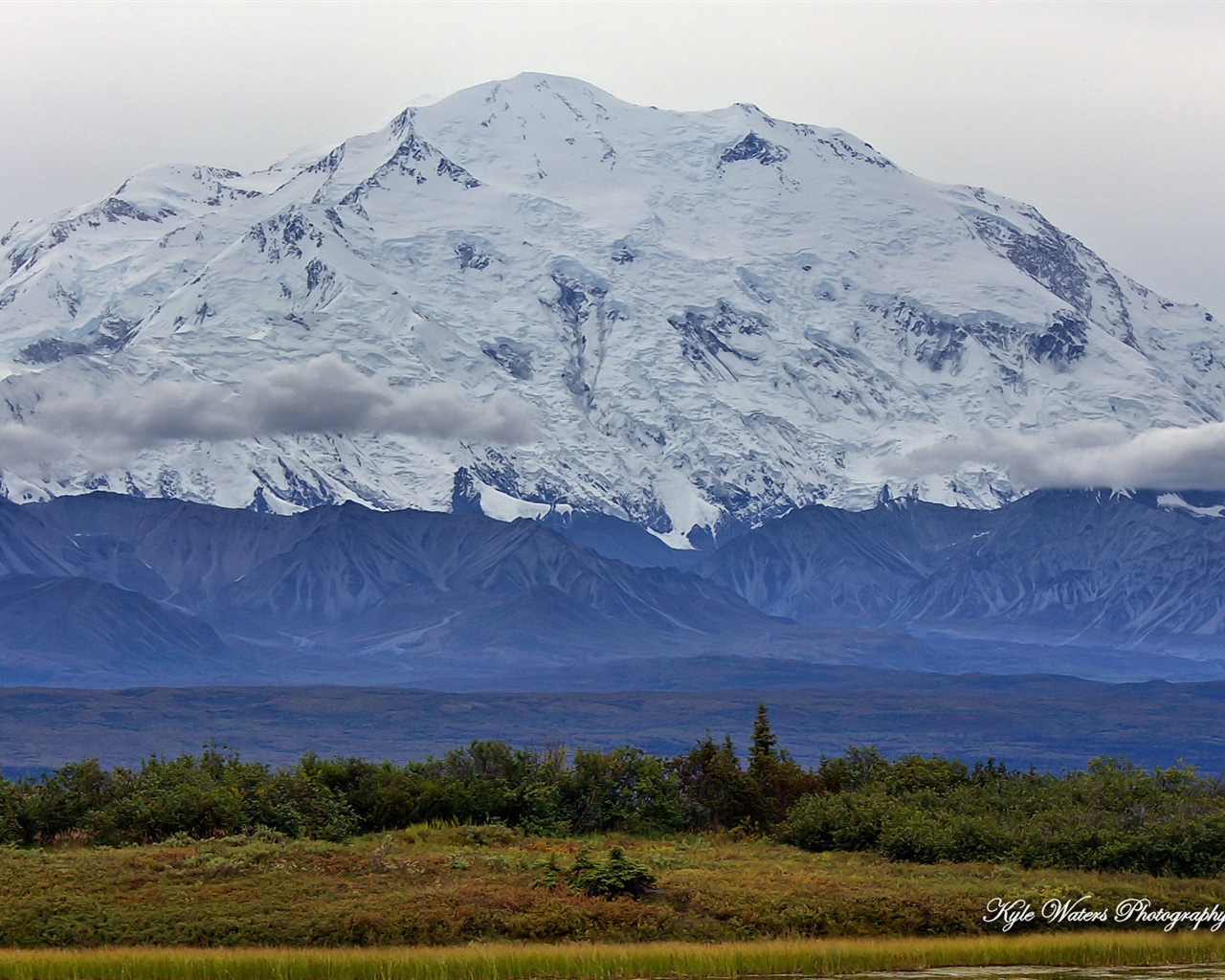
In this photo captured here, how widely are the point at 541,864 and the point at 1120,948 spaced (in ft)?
52.5

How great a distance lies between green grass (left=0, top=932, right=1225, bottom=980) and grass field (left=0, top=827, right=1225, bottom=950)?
3.25 ft

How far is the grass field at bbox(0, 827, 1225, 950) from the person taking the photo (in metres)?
42.7

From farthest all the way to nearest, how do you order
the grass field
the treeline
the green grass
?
the treeline → the grass field → the green grass

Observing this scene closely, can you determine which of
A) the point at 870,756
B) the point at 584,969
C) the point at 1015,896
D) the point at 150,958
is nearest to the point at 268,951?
the point at 150,958

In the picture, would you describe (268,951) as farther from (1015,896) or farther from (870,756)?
(870,756)

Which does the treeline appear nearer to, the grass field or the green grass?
the grass field

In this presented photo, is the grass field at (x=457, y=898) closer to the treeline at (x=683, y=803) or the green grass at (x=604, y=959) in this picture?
the green grass at (x=604, y=959)

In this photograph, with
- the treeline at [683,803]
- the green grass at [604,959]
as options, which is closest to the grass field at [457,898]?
the green grass at [604,959]

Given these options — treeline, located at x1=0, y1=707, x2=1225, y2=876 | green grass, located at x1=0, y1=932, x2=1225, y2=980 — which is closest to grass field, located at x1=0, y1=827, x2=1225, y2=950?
green grass, located at x1=0, y1=932, x2=1225, y2=980

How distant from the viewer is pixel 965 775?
6812 cm

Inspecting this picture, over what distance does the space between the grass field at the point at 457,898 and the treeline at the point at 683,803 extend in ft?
6.96

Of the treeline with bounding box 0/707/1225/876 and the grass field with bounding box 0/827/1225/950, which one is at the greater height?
the treeline with bounding box 0/707/1225/876

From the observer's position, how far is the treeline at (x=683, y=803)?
173 ft

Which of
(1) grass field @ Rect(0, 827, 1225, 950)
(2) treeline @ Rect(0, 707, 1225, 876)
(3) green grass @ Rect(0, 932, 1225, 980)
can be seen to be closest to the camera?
(3) green grass @ Rect(0, 932, 1225, 980)
